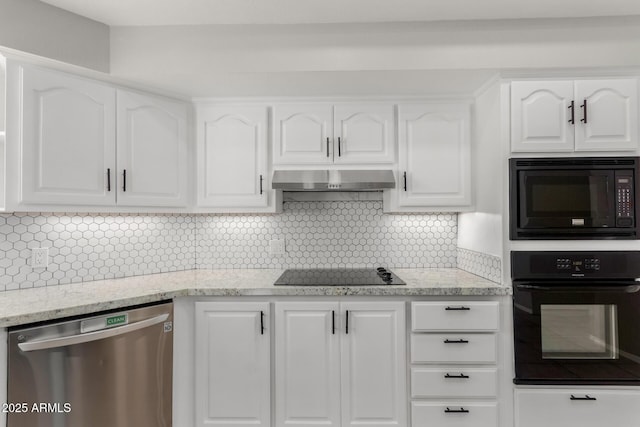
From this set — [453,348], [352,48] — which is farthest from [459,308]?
[352,48]

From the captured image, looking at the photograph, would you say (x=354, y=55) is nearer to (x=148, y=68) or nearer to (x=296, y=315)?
Result: (x=148, y=68)

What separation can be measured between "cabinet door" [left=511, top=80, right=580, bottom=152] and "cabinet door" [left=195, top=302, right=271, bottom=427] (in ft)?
5.80

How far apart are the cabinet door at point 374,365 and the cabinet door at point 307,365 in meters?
0.07

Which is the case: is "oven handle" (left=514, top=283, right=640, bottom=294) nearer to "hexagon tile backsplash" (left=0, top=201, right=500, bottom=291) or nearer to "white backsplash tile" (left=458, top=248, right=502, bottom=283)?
"white backsplash tile" (left=458, top=248, right=502, bottom=283)

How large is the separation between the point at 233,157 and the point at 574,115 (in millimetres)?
2070

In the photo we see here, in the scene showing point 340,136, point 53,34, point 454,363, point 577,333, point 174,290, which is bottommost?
point 454,363

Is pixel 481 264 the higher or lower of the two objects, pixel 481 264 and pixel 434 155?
the lower

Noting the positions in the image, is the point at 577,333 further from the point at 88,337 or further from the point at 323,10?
the point at 88,337

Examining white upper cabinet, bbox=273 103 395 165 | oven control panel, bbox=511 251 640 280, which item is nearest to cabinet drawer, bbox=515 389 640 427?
oven control panel, bbox=511 251 640 280

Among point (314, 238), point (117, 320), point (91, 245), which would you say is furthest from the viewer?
point (314, 238)

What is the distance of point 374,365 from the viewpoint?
76.0 inches

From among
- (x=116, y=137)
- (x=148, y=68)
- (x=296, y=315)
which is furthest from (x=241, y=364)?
(x=148, y=68)

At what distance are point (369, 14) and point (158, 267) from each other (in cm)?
218

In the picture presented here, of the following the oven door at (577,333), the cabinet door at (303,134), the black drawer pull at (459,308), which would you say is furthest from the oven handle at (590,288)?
the cabinet door at (303,134)
